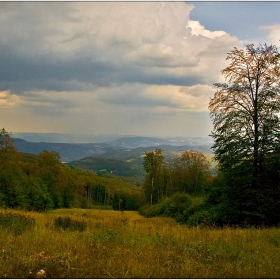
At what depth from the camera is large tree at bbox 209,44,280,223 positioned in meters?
18.3

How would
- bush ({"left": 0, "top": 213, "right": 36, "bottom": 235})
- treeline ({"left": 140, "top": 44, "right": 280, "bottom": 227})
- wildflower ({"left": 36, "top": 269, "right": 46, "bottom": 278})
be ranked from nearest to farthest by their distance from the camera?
wildflower ({"left": 36, "top": 269, "right": 46, "bottom": 278}), bush ({"left": 0, "top": 213, "right": 36, "bottom": 235}), treeline ({"left": 140, "top": 44, "right": 280, "bottom": 227})

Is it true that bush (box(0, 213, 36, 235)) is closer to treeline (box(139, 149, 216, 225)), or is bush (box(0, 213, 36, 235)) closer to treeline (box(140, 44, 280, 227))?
treeline (box(140, 44, 280, 227))

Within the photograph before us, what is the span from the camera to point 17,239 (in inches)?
300

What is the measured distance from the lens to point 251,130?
18891mm

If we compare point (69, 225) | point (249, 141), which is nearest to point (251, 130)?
point (249, 141)

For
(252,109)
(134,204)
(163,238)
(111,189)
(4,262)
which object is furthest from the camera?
(111,189)

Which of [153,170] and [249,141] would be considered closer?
[249,141]

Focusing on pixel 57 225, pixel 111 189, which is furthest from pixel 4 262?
pixel 111 189

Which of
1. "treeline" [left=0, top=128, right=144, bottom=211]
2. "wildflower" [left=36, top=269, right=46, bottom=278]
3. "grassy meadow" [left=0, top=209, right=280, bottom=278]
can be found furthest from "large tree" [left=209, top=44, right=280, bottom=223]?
"treeline" [left=0, top=128, right=144, bottom=211]

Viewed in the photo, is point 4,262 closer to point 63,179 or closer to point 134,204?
point 63,179

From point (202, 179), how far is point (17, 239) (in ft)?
209

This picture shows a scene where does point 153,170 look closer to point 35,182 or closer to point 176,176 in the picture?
point 176,176

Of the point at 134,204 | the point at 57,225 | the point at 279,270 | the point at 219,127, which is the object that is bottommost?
the point at 134,204

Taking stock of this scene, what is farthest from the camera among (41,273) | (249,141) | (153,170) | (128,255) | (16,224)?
(153,170)
